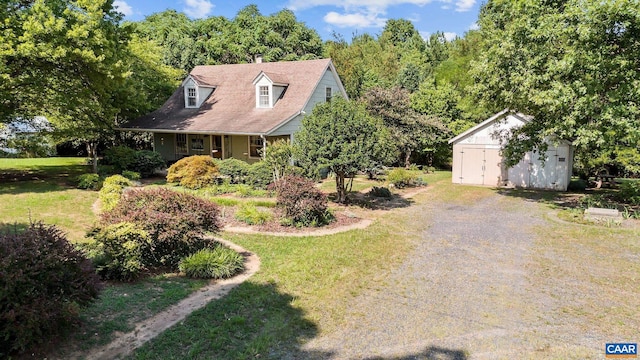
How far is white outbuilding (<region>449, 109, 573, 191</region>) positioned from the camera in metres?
21.3

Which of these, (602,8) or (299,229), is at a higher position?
(602,8)

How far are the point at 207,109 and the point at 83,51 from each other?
33.3ft

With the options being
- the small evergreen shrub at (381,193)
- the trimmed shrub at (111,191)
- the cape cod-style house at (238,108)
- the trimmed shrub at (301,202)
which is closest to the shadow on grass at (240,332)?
the trimmed shrub at (301,202)

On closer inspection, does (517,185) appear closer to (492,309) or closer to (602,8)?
(602,8)

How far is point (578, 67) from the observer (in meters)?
14.3

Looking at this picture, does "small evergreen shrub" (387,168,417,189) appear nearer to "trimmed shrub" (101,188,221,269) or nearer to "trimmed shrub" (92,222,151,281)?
"trimmed shrub" (101,188,221,269)

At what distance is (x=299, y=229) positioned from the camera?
40.8 ft

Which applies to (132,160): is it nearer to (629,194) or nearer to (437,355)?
(437,355)

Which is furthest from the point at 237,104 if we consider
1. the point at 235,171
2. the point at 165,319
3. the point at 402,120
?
the point at 165,319

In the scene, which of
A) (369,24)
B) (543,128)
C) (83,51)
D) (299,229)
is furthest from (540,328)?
(369,24)

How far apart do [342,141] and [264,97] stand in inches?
434

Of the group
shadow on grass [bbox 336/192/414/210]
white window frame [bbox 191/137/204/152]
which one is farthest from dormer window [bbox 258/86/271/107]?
shadow on grass [bbox 336/192/414/210]

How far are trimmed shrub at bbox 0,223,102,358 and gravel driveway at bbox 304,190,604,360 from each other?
3.30 meters

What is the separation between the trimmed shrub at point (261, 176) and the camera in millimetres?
19203
